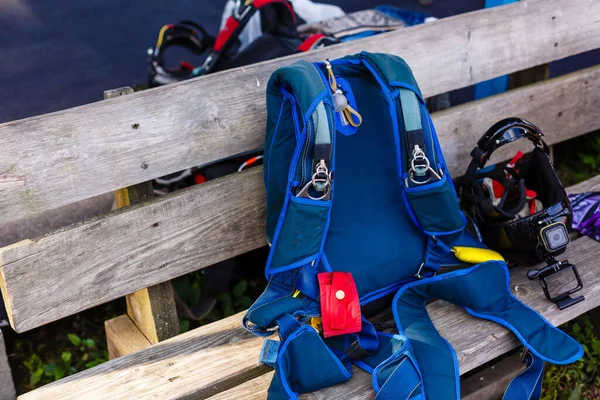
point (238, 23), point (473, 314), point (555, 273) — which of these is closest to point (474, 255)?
point (473, 314)

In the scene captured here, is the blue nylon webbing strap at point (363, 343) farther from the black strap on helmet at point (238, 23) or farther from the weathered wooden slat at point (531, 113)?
the black strap on helmet at point (238, 23)

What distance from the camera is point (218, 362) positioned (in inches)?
73.0

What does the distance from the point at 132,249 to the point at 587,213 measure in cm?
144

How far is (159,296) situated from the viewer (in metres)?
2.06

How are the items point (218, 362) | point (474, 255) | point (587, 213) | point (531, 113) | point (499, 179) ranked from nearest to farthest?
point (218, 362), point (474, 255), point (499, 179), point (587, 213), point (531, 113)

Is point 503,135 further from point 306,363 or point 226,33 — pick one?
point 226,33

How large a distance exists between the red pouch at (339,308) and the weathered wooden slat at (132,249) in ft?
1.31

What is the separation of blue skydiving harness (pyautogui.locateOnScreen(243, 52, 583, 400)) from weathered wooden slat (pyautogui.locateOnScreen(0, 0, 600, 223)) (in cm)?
16

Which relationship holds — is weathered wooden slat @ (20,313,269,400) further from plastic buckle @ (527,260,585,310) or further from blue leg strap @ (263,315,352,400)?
plastic buckle @ (527,260,585,310)

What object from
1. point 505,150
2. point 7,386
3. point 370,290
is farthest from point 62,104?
point 505,150

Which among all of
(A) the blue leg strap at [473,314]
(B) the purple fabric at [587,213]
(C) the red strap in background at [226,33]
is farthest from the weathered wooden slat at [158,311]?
(B) the purple fabric at [587,213]

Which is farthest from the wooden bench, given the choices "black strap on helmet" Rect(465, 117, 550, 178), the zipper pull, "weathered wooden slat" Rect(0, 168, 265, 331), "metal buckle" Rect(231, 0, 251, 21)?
"metal buckle" Rect(231, 0, 251, 21)

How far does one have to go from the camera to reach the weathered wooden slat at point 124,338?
6.91 ft

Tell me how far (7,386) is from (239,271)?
0.90 meters
